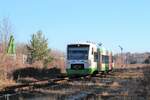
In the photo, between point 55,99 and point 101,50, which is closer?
point 55,99

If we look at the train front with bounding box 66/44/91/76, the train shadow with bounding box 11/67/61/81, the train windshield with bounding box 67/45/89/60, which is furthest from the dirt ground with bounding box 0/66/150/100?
the train shadow with bounding box 11/67/61/81

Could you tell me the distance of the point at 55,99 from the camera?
19219 mm

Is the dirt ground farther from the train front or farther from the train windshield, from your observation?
the train windshield

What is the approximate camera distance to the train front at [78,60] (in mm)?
41812

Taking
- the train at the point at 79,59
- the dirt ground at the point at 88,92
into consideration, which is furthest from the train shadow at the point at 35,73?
the dirt ground at the point at 88,92

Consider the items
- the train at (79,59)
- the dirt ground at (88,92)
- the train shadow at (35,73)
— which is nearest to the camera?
the dirt ground at (88,92)

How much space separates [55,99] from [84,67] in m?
22.9

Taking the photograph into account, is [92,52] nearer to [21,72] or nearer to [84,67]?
[84,67]

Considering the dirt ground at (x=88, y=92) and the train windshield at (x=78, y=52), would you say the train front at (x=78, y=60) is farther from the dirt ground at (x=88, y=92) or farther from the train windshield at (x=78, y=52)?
the dirt ground at (x=88, y=92)

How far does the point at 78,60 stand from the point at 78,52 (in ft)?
2.71

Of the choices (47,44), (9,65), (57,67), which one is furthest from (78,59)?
(47,44)

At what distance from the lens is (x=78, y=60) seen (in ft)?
138

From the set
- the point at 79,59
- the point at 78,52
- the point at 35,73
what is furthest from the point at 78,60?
the point at 35,73

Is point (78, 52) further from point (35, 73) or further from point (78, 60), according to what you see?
point (35, 73)
